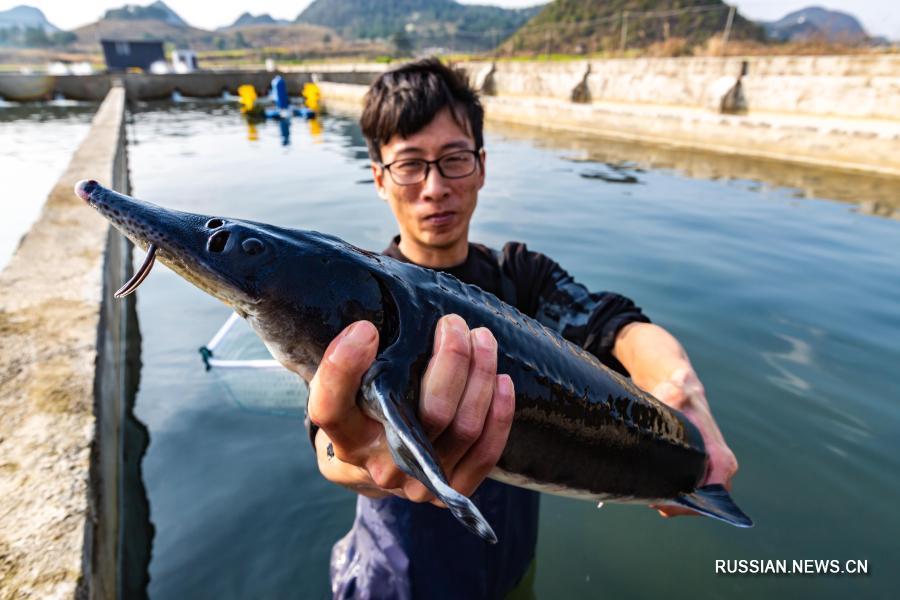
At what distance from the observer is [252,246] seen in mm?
1280

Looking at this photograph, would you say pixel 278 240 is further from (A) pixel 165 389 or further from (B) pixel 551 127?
(B) pixel 551 127

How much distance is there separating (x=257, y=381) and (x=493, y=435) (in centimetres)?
302

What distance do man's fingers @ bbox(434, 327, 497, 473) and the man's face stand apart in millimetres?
1266

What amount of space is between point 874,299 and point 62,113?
33.3m

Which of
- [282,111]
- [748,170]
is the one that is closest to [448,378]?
[748,170]

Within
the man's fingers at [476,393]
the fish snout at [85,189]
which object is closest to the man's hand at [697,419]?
the man's fingers at [476,393]

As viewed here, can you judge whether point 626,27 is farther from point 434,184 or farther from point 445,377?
point 445,377

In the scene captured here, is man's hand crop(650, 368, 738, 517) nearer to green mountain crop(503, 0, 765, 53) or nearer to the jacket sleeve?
the jacket sleeve

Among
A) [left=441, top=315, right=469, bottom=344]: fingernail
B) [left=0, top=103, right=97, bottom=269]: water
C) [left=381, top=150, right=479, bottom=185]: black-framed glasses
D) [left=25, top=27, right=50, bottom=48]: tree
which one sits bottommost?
[left=0, top=103, right=97, bottom=269]: water

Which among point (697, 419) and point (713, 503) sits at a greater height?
point (697, 419)

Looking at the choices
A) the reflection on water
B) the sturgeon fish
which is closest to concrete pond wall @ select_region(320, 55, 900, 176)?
the reflection on water

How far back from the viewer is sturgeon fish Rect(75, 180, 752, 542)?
3.90 ft

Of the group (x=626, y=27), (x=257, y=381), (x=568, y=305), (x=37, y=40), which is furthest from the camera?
(x=37, y=40)

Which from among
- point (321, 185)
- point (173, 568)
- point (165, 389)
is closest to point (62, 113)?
point (321, 185)
